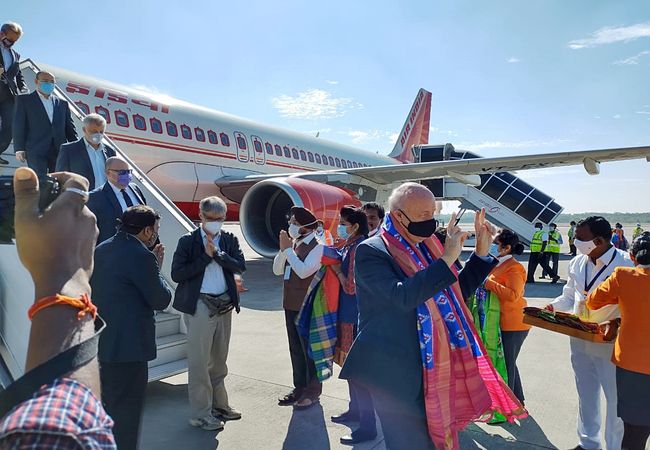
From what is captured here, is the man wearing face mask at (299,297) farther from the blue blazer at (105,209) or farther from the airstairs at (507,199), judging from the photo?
the airstairs at (507,199)

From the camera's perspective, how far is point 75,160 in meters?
3.60

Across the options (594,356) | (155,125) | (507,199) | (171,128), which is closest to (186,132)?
(171,128)

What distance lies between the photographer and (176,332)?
3.77 m

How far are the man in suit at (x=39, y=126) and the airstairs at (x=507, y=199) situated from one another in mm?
13406

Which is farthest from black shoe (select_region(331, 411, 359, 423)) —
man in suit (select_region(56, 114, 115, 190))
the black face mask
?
man in suit (select_region(56, 114, 115, 190))

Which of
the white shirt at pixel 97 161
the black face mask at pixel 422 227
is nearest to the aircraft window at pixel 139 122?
the white shirt at pixel 97 161

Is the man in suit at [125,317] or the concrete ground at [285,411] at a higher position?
the man in suit at [125,317]

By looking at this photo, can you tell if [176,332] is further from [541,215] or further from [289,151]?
[541,215]

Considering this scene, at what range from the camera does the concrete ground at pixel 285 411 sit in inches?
117

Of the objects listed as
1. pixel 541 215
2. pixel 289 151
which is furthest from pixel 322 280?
pixel 541 215

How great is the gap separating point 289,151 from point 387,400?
36.6 feet

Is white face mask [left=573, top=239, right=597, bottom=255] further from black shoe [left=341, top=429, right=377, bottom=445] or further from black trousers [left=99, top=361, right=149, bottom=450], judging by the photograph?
black trousers [left=99, top=361, right=149, bottom=450]

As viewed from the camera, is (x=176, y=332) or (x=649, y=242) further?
(x=176, y=332)

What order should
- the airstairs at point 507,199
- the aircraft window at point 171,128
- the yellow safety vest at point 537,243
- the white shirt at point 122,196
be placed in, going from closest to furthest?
the white shirt at point 122,196, the aircraft window at point 171,128, the yellow safety vest at point 537,243, the airstairs at point 507,199
